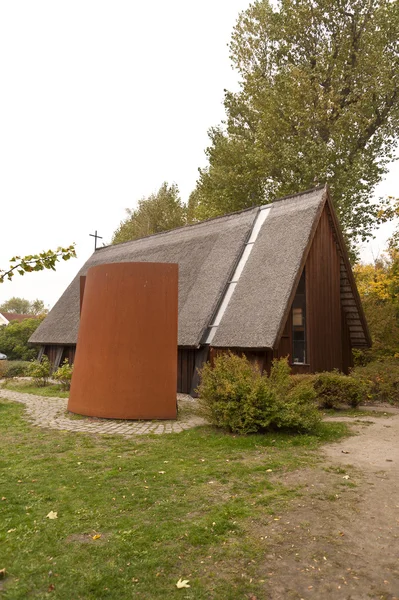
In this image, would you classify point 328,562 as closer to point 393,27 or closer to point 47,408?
point 47,408

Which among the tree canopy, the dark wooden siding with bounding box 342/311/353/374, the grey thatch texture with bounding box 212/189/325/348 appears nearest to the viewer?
the grey thatch texture with bounding box 212/189/325/348

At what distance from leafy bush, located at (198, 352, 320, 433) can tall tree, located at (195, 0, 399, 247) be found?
15887 millimetres

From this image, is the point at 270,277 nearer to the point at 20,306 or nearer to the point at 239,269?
the point at 239,269

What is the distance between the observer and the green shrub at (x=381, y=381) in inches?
480

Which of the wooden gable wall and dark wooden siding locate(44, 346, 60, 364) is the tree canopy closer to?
dark wooden siding locate(44, 346, 60, 364)

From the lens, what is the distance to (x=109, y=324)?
9977 millimetres

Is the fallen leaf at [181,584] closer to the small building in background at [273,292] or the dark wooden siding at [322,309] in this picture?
the small building in background at [273,292]

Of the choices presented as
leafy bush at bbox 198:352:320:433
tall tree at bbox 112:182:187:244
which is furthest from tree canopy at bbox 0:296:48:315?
leafy bush at bbox 198:352:320:433

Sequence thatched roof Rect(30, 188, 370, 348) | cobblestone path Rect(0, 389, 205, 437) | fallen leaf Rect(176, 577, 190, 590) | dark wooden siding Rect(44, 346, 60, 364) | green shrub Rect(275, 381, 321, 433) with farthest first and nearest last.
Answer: dark wooden siding Rect(44, 346, 60, 364)
thatched roof Rect(30, 188, 370, 348)
cobblestone path Rect(0, 389, 205, 437)
green shrub Rect(275, 381, 321, 433)
fallen leaf Rect(176, 577, 190, 590)

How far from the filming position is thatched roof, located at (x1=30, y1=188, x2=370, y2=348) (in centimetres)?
1202

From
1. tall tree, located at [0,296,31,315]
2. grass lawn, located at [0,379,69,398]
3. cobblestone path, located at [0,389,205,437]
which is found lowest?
cobblestone path, located at [0,389,205,437]

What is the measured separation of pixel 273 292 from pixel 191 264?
16.9 feet

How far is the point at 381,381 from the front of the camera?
40.6ft

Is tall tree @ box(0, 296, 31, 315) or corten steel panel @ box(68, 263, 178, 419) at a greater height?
tall tree @ box(0, 296, 31, 315)
